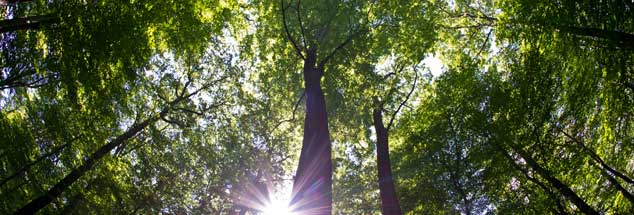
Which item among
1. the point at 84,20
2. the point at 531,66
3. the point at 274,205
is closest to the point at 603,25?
the point at 531,66

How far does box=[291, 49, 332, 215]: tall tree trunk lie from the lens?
6.62 meters

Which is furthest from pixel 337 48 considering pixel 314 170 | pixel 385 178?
pixel 385 178

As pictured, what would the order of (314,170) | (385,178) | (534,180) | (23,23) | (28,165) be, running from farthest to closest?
(385,178)
(534,180)
(28,165)
(314,170)
(23,23)

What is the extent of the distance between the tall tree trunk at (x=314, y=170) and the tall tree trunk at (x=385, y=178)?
16.0 ft

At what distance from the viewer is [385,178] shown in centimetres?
1244

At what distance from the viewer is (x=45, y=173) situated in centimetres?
1051

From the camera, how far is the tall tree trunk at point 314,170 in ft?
21.7

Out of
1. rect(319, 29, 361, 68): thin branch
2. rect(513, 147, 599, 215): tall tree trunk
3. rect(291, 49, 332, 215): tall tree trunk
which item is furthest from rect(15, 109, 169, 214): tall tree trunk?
rect(513, 147, 599, 215): tall tree trunk

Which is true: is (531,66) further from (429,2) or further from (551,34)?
(429,2)

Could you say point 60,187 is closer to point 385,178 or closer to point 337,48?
Answer: point 337,48

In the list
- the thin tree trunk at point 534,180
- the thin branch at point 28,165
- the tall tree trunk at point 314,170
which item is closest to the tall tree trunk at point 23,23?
the thin branch at point 28,165

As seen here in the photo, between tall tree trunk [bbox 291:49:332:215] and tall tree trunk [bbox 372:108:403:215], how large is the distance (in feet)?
16.0

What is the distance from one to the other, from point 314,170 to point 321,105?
2107 mm

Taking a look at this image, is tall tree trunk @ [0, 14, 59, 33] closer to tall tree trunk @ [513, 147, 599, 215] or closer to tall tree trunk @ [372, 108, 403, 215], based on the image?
tall tree trunk @ [372, 108, 403, 215]
